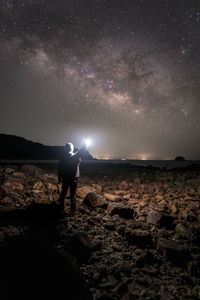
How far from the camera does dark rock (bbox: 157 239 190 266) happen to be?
323 centimetres

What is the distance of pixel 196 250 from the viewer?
138 inches

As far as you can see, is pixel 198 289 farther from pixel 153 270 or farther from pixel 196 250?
pixel 196 250

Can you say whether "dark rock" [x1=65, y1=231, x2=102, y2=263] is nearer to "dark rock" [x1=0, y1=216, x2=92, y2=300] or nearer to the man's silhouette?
"dark rock" [x1=0, y1=216, x2=92, y2=300]

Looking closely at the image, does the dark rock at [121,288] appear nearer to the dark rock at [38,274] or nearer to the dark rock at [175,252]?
the dark rock at [38,274]

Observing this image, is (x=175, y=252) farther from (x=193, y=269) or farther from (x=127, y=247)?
(x=127, y=247)

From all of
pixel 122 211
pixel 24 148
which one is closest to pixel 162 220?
pixel 122 211

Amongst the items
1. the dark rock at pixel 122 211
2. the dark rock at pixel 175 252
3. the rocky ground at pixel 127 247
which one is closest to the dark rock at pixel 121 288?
the rocky ground at pixel 127 247

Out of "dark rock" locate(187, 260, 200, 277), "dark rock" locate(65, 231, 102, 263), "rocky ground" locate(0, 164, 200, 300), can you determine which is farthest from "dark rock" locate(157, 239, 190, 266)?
"dark rock" locate(65, 231, 102, 263)

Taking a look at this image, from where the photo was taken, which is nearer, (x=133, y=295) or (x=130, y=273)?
(x=133, y=295)

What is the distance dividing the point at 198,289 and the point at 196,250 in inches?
38.1

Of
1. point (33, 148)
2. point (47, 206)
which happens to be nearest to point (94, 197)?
point (47, 206)

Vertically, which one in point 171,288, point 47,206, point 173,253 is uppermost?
point 47,206

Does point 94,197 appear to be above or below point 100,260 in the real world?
above

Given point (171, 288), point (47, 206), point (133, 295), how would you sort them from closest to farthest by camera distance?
point (133, 295)
point (171, 288)
point (47, 206)
